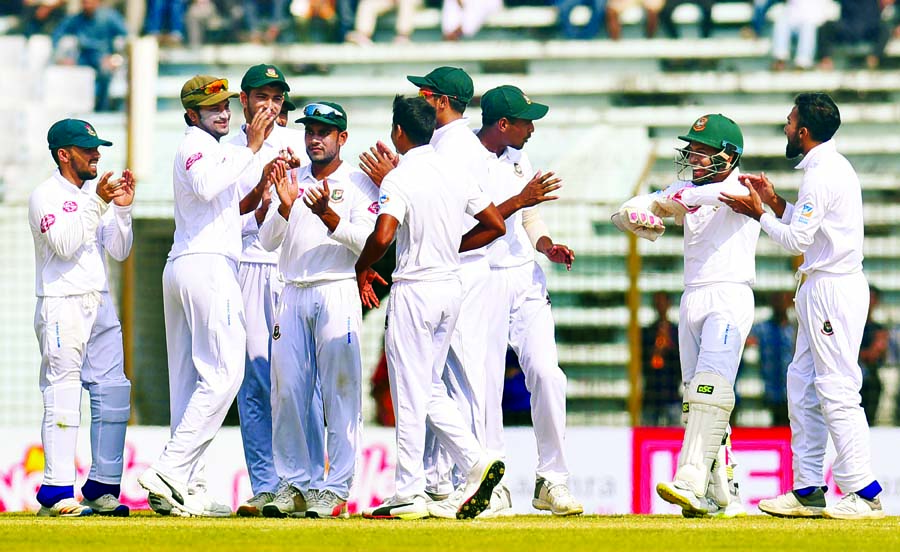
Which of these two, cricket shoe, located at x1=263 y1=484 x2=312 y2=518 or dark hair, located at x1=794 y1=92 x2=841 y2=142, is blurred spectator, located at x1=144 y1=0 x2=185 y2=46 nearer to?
cricket shoe, located at x1=263 y1=484 x2=312 y2=518

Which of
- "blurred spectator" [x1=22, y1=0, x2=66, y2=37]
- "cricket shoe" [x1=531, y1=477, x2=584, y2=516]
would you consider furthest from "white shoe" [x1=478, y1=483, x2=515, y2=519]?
"blurred spectator" [x1=22, y1=0, x2=66, y2=37]

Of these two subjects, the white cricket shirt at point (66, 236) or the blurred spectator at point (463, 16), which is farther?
the blurred spectator at point (463, 16)

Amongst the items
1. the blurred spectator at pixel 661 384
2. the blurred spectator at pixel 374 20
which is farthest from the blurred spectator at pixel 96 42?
the blurred spectator at pixel 661 384

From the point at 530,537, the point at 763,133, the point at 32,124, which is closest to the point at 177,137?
the point at 32,124

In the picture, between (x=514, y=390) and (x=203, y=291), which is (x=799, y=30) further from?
(x=203, y=291)

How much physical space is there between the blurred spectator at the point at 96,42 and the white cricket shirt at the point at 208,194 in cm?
1096

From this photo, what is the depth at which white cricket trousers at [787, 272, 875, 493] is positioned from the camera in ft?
29.6

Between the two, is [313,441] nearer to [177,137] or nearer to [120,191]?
[120,191]

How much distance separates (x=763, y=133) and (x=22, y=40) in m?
9.16

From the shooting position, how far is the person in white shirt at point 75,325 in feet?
29.9

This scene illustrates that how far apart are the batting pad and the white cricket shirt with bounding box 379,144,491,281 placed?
4.87 feet

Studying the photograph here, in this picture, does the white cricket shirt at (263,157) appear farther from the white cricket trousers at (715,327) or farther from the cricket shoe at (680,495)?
the cricket shoe at (680,495)

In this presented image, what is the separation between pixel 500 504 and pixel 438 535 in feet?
6.96

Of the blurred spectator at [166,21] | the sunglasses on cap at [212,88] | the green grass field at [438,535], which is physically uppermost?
the blurred spectator at [166,21]
